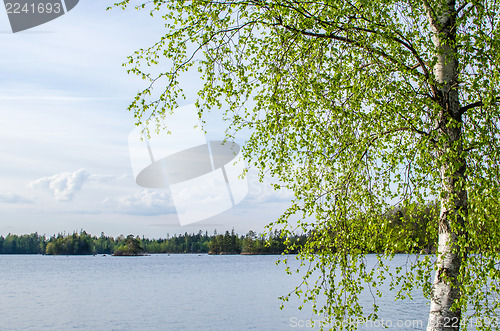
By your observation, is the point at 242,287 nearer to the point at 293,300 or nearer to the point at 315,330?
the point at 293,300

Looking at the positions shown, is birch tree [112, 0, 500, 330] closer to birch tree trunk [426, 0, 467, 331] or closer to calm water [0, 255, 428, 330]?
birch tree trunk [426, 0, 467, 331]

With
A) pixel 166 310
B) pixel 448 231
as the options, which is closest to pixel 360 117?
pixel 448 231

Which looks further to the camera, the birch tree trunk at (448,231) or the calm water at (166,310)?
the calm water at (166,310)

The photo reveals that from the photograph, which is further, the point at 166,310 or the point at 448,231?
the point at 166,310

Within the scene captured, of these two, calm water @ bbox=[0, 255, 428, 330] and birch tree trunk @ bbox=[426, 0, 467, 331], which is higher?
birch tree trunk @ bbox=[426, 0, 467, 331]

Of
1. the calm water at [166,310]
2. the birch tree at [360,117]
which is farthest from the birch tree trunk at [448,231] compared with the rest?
the calm water at [166,310]

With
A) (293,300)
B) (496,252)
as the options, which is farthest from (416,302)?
(496,252)

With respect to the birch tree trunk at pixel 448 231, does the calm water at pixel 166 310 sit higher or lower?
lower

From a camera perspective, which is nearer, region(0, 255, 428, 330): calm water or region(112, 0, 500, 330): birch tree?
region(112, 0, 500, 330): birch tree

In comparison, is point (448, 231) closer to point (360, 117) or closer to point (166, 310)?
point (360, 117)

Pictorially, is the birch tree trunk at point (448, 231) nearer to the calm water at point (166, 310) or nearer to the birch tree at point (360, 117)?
the birch tree at point (360, 117)

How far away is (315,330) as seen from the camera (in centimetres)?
2766

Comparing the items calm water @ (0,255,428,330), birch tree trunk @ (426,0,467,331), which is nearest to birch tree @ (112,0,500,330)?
birch tree trunk @ (426,0,467,331)

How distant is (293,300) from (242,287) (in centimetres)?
1689
